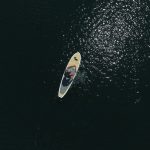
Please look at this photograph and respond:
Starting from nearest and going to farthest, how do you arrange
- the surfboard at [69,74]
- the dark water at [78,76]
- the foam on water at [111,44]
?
the dark water at [78,76], the surfboard at [69,74], the foam on water at [111,44]

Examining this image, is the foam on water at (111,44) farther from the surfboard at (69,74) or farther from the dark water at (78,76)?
the surfboard at (69,74)

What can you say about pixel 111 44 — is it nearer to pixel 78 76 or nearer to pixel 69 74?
pixel 78 76

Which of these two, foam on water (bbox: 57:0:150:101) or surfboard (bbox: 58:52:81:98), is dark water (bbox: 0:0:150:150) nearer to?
foam on water (bbox: 57:0:150:101)

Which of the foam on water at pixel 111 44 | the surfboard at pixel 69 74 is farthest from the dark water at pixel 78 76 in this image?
the surfboard at pixel 69 74

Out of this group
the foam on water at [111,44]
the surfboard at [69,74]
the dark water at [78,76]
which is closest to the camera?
the dark water at [78,76]

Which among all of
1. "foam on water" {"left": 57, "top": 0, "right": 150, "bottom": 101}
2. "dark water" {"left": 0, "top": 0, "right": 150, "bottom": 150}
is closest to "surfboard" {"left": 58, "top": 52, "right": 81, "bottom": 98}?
"dark water" {"left": 0, "top": 0, "right": 150, "bottom": 150}

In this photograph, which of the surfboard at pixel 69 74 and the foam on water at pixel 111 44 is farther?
the foam on water at pixel 111 44

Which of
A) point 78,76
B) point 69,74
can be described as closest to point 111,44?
point 78,76
